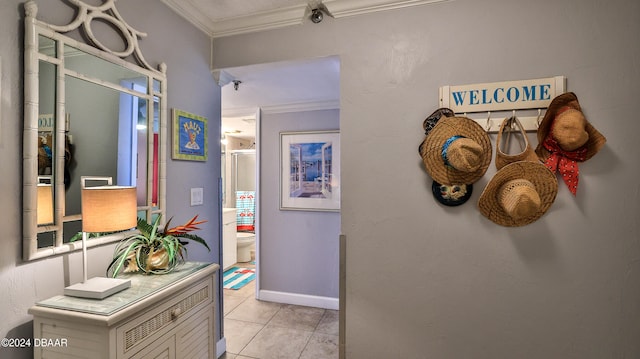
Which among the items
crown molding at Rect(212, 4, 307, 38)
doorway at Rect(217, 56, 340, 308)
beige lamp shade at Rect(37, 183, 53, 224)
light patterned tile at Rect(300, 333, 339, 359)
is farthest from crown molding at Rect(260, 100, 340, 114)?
beige lamp shade at Rect(37, 183, 53, 224)

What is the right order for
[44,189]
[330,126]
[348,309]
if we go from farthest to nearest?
[330,126]
[348,309]
[44,189]

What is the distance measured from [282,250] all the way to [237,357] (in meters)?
1.23

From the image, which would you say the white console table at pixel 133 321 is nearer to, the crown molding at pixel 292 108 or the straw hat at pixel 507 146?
the straw hat at pixel 507 146

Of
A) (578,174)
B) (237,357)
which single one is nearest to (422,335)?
(578,174)

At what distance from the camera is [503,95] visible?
164 cm

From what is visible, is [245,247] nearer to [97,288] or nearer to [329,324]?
[329,324]

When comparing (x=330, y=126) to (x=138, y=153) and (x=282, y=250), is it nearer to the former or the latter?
(x=282, y=250)

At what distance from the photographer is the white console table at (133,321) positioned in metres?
1.07

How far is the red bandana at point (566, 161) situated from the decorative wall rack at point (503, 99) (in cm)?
12

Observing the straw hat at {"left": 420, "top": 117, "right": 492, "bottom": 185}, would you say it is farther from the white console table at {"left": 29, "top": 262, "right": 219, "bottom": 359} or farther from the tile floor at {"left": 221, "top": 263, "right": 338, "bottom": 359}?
the tile floor at {"left": 221, "top": 263, "right": 338, "bottom": 359}

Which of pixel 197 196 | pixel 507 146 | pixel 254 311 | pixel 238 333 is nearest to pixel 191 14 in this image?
pixel 197 196

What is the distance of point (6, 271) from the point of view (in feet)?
3.67

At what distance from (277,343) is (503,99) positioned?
2.40m

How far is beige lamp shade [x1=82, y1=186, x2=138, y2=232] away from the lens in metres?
1.21
